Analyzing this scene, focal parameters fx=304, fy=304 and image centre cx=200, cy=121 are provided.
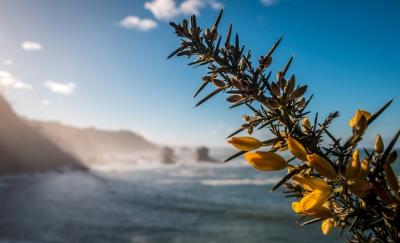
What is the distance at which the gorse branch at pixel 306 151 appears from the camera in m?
0.51

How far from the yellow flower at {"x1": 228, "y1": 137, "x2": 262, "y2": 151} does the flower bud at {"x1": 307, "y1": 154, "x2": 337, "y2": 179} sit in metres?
0.13

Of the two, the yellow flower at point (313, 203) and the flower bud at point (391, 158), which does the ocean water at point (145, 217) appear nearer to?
the yellow flower at point (313, 203)

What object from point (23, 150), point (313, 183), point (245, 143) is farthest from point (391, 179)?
point (23, 150)

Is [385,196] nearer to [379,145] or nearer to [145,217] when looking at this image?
[379,145]

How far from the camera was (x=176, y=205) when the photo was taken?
49.5ft

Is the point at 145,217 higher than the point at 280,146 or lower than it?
lower

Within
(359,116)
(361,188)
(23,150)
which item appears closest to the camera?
(361,188)

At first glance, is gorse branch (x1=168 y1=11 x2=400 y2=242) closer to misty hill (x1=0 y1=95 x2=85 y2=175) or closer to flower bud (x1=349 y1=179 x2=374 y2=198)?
flower bud (x1=349 y1=179 x2=374 y2=198)

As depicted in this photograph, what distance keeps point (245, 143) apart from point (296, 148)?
11 cm

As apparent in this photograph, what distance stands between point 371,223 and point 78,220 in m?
12.2

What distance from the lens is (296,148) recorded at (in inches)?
21.3

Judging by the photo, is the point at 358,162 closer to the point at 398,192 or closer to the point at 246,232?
the point at 398,192

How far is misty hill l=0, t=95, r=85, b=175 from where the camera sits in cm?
2711

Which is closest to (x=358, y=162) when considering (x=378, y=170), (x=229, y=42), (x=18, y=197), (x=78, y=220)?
(x=378, y=170)
